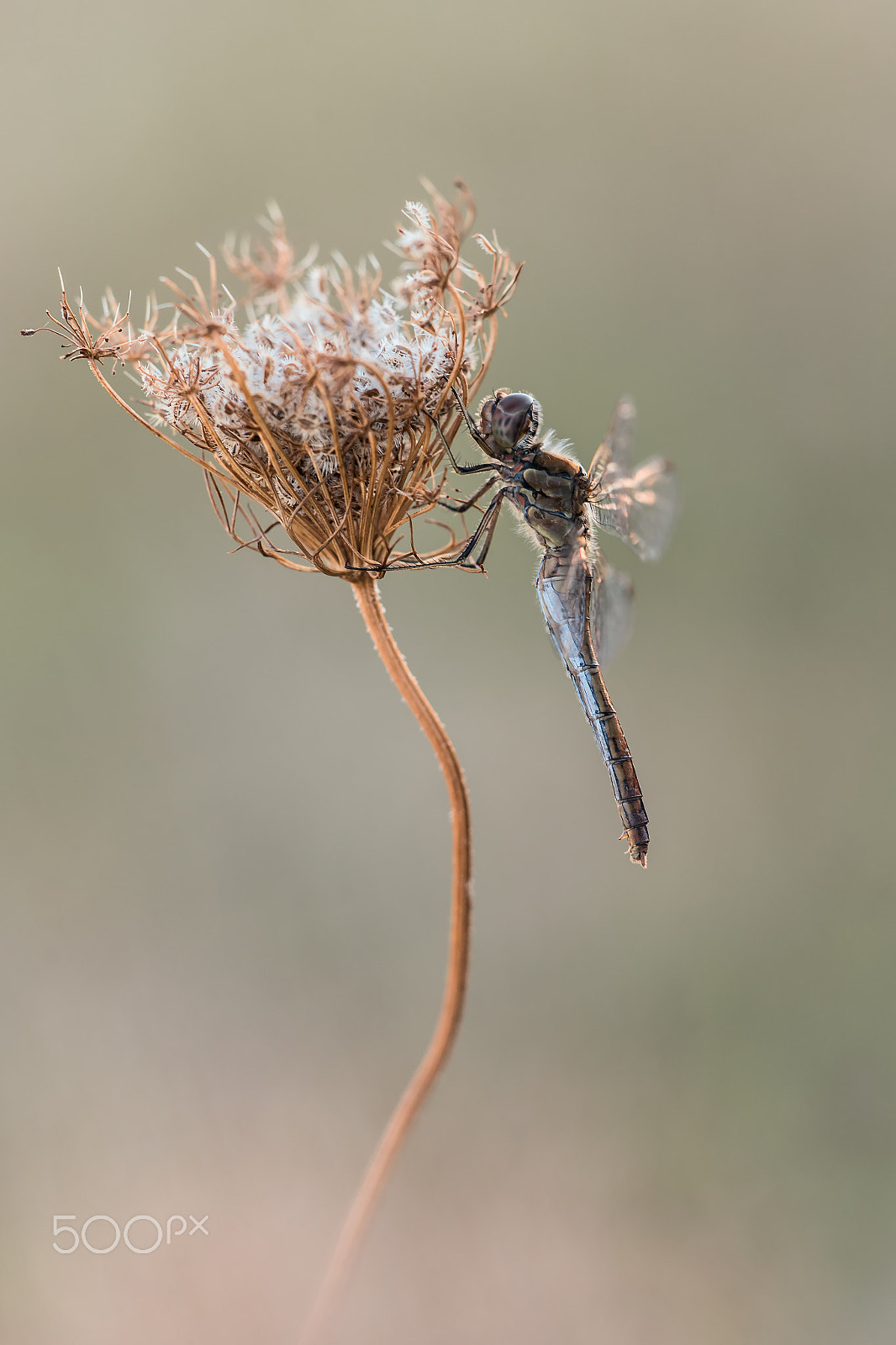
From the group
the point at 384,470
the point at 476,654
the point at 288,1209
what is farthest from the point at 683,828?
the point at 384,470

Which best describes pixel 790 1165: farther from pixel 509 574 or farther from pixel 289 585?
pixel 289 585

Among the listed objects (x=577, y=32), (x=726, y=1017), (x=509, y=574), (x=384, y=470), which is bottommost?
(x=726, y=1017)

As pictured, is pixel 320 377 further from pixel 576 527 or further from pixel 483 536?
pixel 576 527

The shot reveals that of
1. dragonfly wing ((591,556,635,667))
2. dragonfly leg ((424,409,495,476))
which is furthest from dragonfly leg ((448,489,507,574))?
dragonfly wing ((591,556,635,667))

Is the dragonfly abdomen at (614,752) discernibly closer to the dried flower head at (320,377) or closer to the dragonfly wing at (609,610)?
the dragonfly wing at (609,610)
